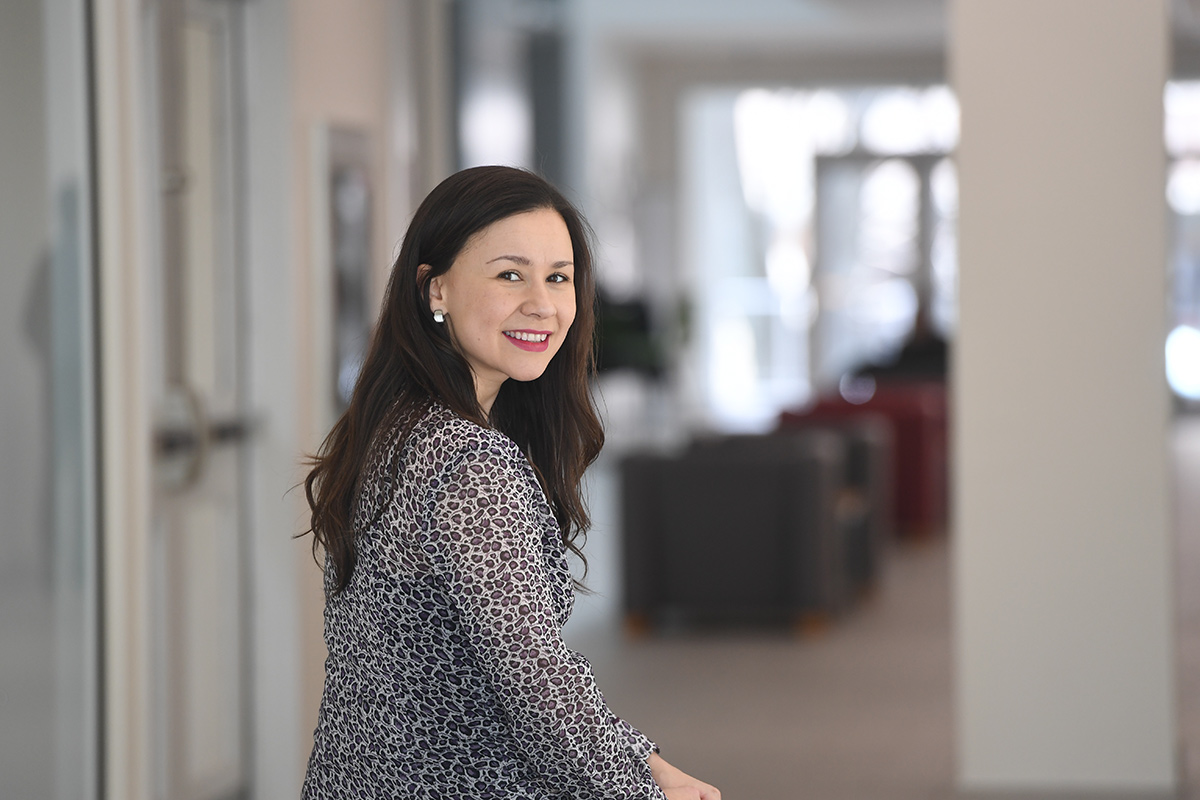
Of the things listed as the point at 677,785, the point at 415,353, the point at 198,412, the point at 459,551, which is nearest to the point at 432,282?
the point at 415,353

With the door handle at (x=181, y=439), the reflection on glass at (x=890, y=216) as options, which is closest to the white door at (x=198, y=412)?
the door handle at (x=181, y=439)

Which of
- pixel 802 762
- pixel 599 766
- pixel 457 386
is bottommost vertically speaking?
pixel 802 762

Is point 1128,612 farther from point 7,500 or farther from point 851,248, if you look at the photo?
point 851,248

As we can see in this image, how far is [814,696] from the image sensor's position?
537 cm

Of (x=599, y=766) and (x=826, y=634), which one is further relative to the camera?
(x=826, y=634)

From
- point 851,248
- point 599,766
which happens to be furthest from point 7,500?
point 851,248

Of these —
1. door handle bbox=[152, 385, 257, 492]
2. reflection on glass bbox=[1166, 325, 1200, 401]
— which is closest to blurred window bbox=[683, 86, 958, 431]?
reflection on glass bbox=[1166, 325, 1200, 401]

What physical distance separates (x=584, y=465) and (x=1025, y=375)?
2519 millimetres

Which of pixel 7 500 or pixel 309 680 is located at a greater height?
pixel 7 500

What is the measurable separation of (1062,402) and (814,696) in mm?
1763

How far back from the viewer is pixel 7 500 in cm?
286

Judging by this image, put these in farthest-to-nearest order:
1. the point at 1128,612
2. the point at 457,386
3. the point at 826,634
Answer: the point at 826,634 → the point at 1128,612 → the point at 457,386

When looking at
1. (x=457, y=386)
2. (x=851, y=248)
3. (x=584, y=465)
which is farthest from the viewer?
(x=851, y=248)

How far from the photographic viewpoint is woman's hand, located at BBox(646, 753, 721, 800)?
1.80 meters
